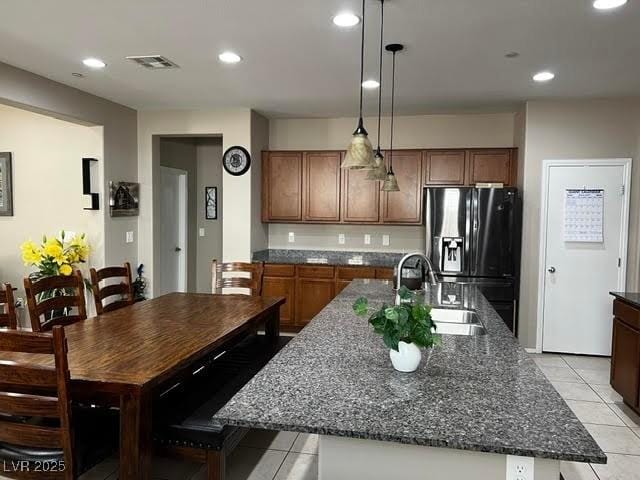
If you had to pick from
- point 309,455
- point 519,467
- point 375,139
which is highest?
point 375,139

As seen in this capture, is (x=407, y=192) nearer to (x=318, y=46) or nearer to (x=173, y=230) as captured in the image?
(x=318, y=46)

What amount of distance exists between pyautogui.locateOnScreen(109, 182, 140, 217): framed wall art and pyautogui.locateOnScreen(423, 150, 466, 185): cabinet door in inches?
133

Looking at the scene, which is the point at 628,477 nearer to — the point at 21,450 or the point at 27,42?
the point at 21,450

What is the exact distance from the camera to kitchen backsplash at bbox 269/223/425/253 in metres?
5.82

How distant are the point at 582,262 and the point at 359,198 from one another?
2463 mm

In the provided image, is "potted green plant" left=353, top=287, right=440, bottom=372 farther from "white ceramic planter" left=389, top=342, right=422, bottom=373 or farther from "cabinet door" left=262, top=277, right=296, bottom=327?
"cabinet door" left=262, top=277, right=296, bottom=327

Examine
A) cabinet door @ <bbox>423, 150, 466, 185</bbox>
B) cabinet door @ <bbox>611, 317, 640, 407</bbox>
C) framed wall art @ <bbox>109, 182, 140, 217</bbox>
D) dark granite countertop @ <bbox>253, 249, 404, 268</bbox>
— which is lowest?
cabinet door @ <bbox>611, 317, 640, 407</bbox>

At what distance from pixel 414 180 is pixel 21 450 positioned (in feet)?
14.9

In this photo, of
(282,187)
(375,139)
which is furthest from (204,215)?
(375,139)

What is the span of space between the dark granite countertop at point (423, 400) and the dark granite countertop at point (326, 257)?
11.2 ft

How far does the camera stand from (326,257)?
19.3 ft

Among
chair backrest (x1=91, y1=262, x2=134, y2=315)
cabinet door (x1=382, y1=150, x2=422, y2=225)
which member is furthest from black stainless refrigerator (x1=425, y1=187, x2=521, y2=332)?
chair backrest (x1=91, y1=262, x2=134, y2=315)

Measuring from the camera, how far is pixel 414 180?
Answer: 548 centimetres

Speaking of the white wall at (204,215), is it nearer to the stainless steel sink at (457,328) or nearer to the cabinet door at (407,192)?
the cabinet door at (407,192)
